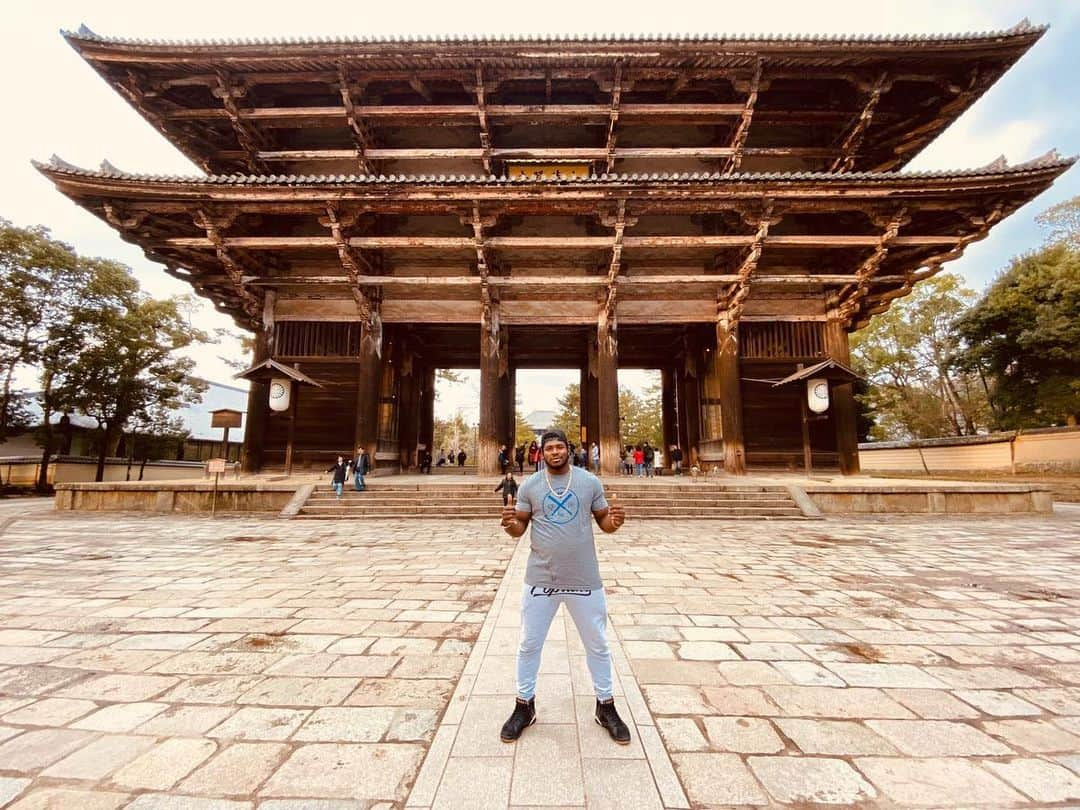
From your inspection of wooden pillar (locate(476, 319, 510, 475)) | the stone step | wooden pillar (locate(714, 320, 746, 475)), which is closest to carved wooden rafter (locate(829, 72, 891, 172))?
wooden pillar (locate(714, 320, 746, 475))

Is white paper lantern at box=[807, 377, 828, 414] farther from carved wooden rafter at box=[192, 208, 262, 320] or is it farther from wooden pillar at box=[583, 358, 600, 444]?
carved wooden rafter at box=[192, 208, 262, 320]

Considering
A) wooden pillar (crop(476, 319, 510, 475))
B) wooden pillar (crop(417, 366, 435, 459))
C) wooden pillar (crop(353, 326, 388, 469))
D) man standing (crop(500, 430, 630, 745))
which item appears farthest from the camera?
wooden pillar (crop(417, 366, 435, 459))

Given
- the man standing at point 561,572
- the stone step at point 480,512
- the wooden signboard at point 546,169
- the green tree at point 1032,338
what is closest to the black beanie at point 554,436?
the man standing at point 561,572

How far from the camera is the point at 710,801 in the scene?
1.64m

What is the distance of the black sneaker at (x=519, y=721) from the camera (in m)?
1.95

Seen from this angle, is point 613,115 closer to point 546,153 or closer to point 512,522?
point 546,153

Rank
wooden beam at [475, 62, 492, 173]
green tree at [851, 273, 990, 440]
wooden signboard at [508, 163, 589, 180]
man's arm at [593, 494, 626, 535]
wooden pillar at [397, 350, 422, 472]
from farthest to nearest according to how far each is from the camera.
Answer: green tree at [851, 273, 990, 440], wooden pillar at [397, 350, 422, 472], wooden signboard at [508, 163, 589, 180], wooden beam at [475, 62, 492, 173], man's arm at [593, 494, 626, 535]

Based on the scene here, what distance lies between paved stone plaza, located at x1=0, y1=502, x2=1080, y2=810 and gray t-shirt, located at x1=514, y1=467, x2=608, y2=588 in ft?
2.22

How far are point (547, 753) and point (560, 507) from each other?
1.04 metres

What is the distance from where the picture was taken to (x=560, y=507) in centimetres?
230

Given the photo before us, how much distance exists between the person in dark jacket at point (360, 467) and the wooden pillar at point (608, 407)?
580 centimetres

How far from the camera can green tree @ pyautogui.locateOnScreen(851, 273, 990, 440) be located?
79.6 feet

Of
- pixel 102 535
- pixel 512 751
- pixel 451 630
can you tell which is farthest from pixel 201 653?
pixel 102 535

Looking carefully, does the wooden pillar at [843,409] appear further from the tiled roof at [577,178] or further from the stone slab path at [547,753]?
the stone slab path at [547,753]
